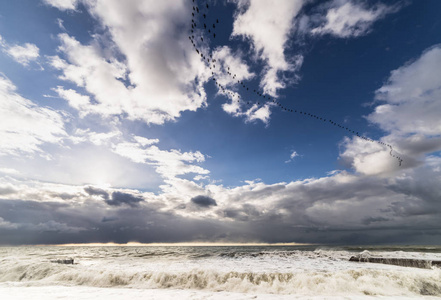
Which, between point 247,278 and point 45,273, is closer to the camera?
A: point 247,278

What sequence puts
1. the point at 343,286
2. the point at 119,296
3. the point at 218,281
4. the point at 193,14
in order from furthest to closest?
the point at 218,281, the point at 193,14, the point at 343,286, the point at 119,296

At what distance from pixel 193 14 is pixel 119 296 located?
15860 millimetres

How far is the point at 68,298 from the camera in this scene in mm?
8969

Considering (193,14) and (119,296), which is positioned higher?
(193,14)

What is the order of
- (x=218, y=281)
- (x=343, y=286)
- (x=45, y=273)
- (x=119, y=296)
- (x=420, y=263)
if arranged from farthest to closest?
(x=420, y=263)
(x=45, y=273)
(x=218, y=281)
(x=343, y=286)
(x=119, y=296)

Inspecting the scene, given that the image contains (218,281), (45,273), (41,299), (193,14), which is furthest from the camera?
(45,273)

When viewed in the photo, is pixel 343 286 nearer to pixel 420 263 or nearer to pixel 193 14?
pixel 420 263

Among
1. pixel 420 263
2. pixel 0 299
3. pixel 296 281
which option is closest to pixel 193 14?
pixel 0 299

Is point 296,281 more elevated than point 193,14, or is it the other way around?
point 193,14

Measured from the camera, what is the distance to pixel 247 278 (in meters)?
14.2

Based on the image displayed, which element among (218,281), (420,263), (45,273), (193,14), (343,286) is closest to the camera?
(343,286)

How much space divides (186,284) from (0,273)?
15724 millimetres

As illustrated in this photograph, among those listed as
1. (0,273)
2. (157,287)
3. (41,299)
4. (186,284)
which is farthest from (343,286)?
(0,273)

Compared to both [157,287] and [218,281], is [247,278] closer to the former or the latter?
[218,281]
